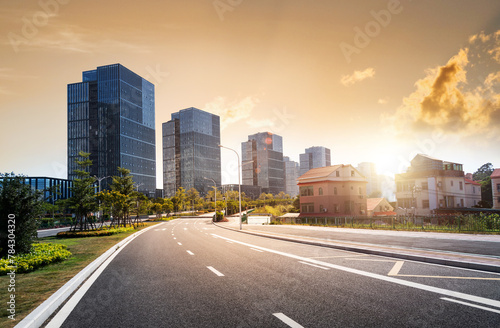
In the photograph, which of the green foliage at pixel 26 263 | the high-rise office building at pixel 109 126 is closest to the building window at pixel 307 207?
the green foliage at pixel 26 263

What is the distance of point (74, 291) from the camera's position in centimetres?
731

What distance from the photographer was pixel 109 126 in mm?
153375

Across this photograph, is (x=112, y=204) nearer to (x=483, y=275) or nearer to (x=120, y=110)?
(x=483, y=275)

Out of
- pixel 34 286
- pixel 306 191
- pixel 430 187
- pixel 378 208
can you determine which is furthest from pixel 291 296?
pixel 378 208

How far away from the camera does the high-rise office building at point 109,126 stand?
149 m

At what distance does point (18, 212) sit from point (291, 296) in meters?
12.0

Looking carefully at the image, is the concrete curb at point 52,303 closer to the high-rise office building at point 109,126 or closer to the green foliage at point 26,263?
the green foliage at point 26,263

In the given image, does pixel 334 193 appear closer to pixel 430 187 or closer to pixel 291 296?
pixel 430 187

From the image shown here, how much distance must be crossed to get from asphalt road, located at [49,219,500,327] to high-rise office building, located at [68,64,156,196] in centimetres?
14926

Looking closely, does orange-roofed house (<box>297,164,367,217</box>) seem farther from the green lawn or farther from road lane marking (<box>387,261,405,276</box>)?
the green lawn

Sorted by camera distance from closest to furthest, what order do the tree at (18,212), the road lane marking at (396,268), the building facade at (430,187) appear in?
the road lane marking at (396,268)
the tree at (18,212)
the building facade at (430,187)

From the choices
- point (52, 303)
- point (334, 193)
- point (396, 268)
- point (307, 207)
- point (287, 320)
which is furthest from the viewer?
point (307, 207)

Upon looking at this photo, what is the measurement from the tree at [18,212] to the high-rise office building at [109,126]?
14129 centimetres

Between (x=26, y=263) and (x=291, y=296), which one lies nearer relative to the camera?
(x=291, y=296)
